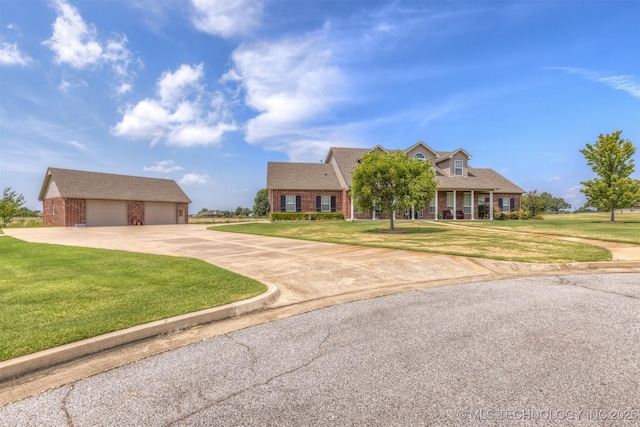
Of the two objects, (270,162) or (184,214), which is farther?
(184,214)

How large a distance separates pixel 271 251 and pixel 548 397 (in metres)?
9.08

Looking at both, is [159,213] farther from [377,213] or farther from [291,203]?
[377,213]

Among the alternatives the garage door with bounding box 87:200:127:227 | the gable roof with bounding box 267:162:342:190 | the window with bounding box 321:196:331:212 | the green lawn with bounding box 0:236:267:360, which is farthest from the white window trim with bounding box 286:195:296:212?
the green lawn with bounding box 0:236:267:360

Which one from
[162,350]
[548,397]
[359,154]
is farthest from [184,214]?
[548,397]

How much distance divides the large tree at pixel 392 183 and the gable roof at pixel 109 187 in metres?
25.9

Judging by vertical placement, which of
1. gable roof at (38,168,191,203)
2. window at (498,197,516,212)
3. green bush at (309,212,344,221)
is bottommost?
green bush at (309,212,344,221)

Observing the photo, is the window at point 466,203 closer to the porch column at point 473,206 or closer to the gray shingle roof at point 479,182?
the porch column at point 473,206

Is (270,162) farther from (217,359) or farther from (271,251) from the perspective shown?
(217,359)

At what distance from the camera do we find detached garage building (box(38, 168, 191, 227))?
96.4ft

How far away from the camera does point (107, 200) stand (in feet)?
102

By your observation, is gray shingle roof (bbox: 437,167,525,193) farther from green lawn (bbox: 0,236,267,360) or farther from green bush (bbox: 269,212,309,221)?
green lawn (bbox: 0,236,267,360)

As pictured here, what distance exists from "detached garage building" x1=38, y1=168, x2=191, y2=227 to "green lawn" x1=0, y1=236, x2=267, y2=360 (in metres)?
24.8

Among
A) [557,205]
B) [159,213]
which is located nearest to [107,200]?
[159,213]

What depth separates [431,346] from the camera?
356 centimetres
